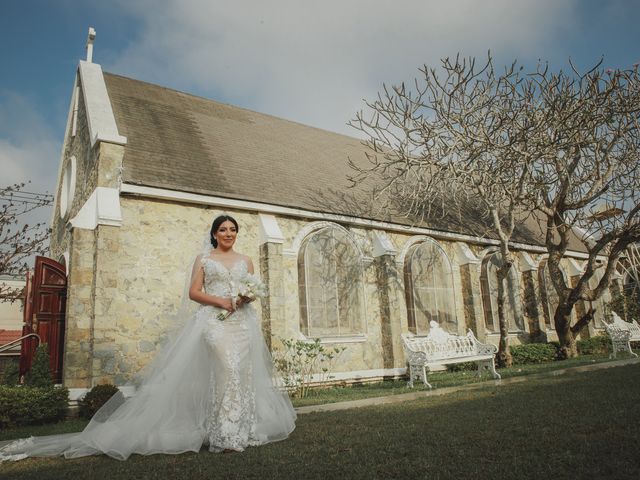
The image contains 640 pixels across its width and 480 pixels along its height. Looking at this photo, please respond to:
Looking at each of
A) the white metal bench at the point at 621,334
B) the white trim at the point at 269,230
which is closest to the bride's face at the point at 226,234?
the white trim at the point at 269,230

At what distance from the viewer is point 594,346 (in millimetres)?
18094

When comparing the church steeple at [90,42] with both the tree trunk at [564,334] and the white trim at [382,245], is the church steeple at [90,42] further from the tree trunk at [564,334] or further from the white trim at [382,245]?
the tree trunk at [564,334]

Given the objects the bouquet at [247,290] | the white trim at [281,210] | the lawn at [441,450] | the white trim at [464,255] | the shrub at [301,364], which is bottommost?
the lawn at [441,450]

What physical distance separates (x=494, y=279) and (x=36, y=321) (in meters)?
15.1

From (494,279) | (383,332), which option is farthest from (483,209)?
(383,332)

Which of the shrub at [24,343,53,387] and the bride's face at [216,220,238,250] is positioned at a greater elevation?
the bride's face at [216,220,238,250]

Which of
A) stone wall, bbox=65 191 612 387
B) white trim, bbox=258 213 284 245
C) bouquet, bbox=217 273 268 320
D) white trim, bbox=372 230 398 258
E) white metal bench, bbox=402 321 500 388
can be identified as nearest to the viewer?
bouquet, bbox=217 273 268 320

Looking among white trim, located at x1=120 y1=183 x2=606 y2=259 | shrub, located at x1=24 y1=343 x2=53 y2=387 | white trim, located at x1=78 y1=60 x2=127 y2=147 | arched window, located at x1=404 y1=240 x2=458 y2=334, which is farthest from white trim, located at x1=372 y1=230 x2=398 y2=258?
shrub, located at x1=24 y1=343 x2=53 y2=387

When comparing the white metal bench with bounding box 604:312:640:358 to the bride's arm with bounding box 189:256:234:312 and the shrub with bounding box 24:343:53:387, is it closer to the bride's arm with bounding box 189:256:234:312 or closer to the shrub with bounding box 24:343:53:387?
the bride's arm with bounding box 189:256:234:312

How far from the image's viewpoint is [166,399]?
4949 mm

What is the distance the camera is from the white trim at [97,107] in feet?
36.9

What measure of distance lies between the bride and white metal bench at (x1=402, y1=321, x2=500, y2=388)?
19.5 feet

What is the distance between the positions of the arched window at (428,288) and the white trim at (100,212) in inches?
354

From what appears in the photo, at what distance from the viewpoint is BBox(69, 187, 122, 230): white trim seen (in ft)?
33.4
